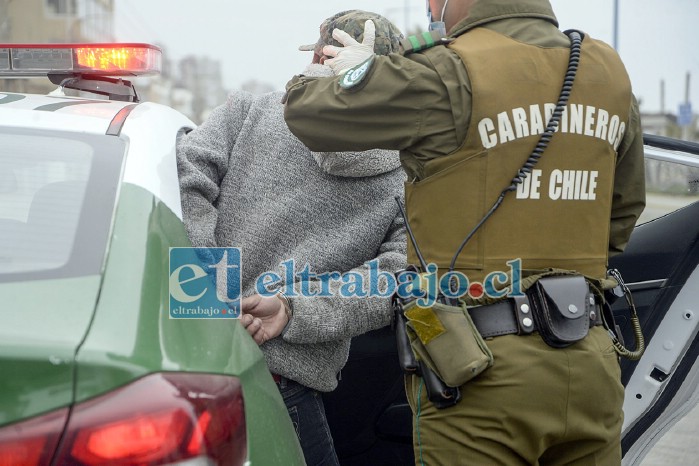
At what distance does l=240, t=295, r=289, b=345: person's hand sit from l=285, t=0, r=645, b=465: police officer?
1.20 ft

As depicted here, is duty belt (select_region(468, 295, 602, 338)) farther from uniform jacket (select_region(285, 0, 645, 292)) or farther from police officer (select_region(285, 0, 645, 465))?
uniform jacket (select_region(285, 0, 645, 292))

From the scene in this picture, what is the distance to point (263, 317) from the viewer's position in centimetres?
194

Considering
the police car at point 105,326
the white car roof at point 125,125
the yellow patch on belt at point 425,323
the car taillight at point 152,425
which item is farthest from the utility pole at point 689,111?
the car taillight at point 152,425

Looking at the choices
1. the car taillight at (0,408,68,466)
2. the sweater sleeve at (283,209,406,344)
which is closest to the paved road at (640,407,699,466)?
the sweater sleeve at (283,209,406,344)

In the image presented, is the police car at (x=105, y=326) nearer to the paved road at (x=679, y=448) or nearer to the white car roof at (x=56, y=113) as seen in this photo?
the white car roof at (x=56, y=113)

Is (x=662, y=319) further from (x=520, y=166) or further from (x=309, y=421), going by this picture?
(x=309, y=421)

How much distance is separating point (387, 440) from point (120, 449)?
60.8 inches

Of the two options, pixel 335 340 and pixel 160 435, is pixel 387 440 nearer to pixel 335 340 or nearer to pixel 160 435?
pixel 335 340

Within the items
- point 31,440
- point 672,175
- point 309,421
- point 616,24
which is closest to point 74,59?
point 309,421

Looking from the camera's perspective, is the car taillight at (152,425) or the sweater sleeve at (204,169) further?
the sweater sleeve at (204,169)

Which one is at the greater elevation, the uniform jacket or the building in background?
the uniform jacket

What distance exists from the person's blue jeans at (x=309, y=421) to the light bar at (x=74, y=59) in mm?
1045

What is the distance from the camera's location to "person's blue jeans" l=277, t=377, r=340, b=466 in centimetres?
206

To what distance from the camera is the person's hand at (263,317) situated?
1.90 metres
